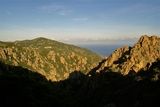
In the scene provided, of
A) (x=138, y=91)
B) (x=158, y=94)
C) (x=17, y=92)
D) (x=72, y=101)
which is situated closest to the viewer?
(x=158, y=94)

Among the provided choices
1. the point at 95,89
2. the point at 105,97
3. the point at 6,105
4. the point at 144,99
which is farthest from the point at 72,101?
the point at 144,99

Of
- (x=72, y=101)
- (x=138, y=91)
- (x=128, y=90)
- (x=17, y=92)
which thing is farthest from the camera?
(x=72, y=101)

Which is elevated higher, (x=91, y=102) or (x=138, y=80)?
(x=138, y=80)

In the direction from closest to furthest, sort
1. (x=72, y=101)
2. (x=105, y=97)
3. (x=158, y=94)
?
(x=158, y=94)
(x=105, y=97)
(x=72, y=101)

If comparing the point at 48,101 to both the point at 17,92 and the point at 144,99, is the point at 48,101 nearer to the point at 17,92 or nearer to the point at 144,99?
the point at 17,92

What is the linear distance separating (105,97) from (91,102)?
11.2 m

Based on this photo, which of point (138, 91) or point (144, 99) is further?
point (138, 91)

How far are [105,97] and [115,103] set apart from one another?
1900cm

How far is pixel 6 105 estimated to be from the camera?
157 m

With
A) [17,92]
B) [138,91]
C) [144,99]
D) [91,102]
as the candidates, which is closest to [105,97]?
[91,102]

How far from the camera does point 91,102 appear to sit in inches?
6870

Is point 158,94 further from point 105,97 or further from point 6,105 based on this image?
point 6,105

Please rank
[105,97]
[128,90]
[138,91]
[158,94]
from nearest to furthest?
[158,94] < [138,91] < [128,90] < [105,97]

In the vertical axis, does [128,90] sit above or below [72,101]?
above
